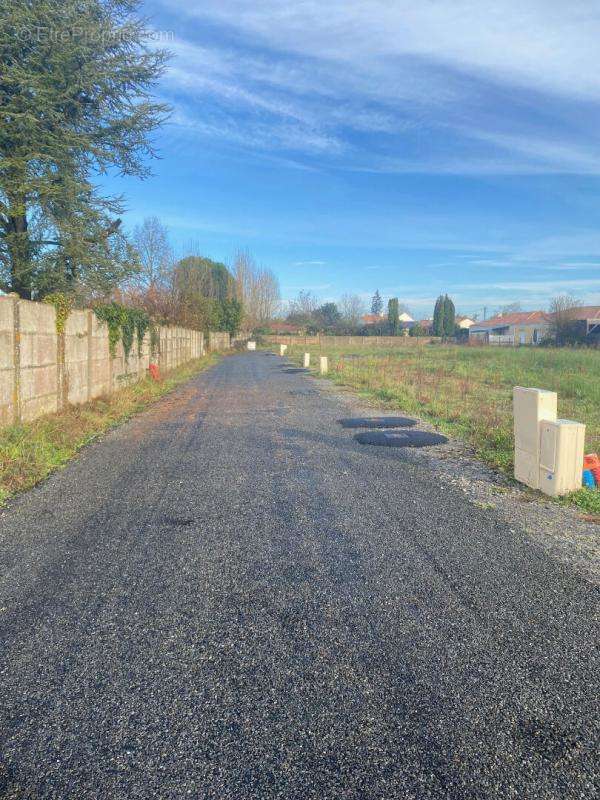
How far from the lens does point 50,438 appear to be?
27.4 feet

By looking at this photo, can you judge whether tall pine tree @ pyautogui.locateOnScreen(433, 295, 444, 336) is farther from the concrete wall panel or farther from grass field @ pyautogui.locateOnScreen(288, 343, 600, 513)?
the concrete wall panel

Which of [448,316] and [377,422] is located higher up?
[448,316]

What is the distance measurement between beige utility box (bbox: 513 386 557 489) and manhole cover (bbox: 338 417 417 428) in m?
4.33

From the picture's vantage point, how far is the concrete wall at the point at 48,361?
8.10m

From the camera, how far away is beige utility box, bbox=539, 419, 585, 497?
5793mm

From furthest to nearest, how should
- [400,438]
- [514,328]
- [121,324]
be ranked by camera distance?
[514,328] < [121,324] < [400,438]

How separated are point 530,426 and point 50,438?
6.71 m

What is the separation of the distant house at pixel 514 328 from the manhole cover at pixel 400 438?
6185cm

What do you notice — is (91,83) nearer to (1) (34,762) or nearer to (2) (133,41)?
(2) (133,41)

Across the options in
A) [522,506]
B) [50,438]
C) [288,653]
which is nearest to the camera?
[288,653]

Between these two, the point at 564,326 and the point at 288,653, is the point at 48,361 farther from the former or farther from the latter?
the point at 564,326

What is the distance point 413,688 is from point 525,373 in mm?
23894

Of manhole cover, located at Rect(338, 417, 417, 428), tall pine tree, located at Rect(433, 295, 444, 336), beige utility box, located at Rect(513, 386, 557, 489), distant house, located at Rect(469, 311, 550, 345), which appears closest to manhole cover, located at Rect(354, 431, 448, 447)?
manhole cover, located at Rect(338, 417, 417, 428)

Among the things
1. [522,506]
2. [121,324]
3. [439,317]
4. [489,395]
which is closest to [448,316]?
[439,317]
